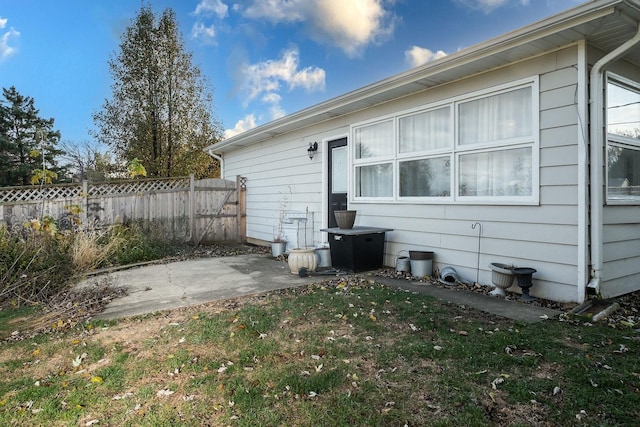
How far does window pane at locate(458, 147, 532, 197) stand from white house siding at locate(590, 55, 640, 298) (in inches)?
33.3

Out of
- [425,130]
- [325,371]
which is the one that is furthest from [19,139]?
[325,371]

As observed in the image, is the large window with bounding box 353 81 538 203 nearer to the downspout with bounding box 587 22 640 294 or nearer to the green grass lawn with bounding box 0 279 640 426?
the downspout with bounding box 587 22 640 294

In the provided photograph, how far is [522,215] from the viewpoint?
4.20 m

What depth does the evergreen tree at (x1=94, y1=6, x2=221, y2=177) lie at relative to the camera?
13.3 m

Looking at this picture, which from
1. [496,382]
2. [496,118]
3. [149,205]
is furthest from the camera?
[149,205]

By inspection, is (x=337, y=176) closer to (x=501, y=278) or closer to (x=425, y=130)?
(x=425, y=130)

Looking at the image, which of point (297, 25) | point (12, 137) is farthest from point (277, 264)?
point (12, 137)

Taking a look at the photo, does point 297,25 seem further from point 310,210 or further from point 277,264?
point 277,264

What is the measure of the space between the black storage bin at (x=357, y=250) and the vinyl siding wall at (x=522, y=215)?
10.2 inches

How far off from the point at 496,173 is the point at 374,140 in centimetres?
225

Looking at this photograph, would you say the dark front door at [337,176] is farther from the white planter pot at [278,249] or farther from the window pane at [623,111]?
the window pane at [623,111]

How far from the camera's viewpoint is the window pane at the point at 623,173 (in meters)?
4.05

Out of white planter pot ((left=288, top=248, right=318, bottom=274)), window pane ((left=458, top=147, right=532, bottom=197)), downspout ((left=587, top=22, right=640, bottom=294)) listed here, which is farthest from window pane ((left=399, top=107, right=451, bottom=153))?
white planter pot ((left=288, top=248, right=318, bottom=274))

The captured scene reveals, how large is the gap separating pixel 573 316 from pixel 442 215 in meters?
2.00
